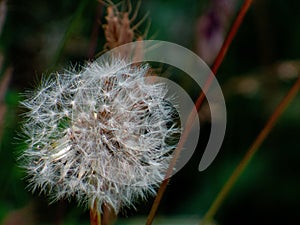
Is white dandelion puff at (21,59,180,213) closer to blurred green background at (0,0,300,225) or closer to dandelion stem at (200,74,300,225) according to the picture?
dandelion stem at (200,74,300,225)

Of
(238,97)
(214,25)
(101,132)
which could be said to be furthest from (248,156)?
(238,97)

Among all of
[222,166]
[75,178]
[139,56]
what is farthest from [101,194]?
[222,166]

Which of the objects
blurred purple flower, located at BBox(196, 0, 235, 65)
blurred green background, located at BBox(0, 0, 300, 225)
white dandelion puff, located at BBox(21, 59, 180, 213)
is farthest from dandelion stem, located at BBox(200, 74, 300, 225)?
blurred green background, located at BBox(0, 0, 300, 225)

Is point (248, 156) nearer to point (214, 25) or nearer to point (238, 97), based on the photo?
point (214, 25)

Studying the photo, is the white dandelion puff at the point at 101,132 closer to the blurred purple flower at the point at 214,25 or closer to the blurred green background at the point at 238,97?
the blurred purple flower at the point at 214,25

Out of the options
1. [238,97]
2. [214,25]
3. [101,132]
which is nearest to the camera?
[101,132]

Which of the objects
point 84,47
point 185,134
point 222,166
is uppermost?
point 185,134

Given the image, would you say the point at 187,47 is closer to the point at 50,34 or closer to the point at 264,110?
the point at 264,110

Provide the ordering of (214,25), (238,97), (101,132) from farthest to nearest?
(238,97) < (214,25) < (101,132)

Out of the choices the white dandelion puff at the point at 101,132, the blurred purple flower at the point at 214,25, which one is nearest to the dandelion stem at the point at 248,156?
the white dandelion puff at the point at 101,132
